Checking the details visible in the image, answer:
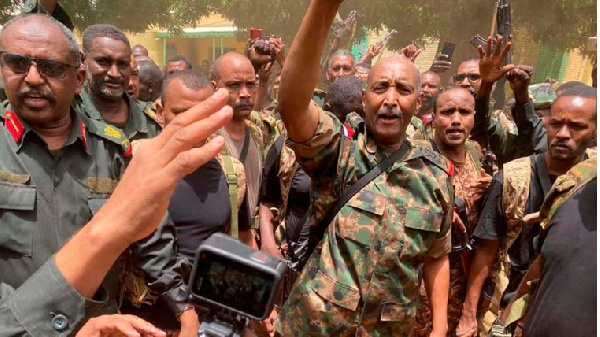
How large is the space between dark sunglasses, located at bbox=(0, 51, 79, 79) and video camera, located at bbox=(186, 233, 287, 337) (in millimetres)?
1244

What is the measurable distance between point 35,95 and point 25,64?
0.11 m

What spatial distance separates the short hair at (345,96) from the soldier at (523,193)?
1.13 meters

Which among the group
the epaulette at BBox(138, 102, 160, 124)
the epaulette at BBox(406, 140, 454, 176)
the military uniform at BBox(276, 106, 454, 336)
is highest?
the epaulette at BBox(406, 140, 454, 176)

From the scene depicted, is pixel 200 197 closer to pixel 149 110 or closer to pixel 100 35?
pixel 149 110

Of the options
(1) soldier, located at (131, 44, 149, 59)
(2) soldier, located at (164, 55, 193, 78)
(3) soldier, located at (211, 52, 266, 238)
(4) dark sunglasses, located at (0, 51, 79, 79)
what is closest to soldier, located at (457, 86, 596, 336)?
(3) soldier, located at (211, 52, 266, 238)

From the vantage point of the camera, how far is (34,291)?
3.32 ft

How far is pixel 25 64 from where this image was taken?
6.32ft

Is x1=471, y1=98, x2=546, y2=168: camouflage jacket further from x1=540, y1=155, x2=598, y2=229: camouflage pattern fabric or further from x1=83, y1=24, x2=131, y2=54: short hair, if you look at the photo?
x1=83, y1=24, x2=131, y2=54: short hair

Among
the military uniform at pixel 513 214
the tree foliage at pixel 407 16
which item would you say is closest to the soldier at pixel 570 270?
the military uniform at pixel 513 214

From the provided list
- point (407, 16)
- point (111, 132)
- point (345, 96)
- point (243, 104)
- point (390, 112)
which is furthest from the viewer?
point (407, 16)

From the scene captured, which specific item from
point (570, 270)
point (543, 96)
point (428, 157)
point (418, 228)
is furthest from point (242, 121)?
point (543, 96)

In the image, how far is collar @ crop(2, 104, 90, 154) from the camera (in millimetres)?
1895

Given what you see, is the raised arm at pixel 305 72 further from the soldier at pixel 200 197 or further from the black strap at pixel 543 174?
the black strap at pixel 543 174

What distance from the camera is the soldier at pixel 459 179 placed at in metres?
3.35
